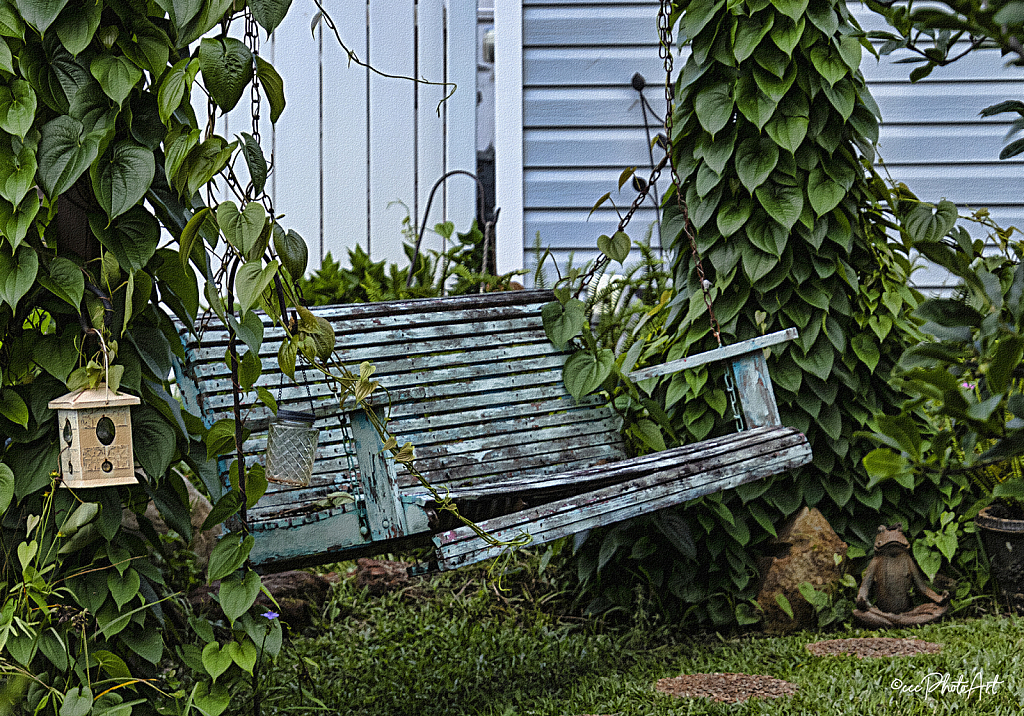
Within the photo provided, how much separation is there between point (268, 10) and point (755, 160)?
1.68m

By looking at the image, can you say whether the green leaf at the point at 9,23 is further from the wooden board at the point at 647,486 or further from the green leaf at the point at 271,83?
the wooden board at the point at 647,486

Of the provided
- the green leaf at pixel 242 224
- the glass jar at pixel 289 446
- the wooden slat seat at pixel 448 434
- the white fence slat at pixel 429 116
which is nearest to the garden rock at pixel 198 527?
the wooden slat seat at pixel 448 434

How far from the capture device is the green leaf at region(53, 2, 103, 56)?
1.32 m

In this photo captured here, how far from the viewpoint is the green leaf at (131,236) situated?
4.61ft

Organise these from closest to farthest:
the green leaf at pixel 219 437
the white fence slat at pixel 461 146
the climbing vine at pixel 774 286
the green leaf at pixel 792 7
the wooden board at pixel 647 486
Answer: the green leaf at pixel 219 437, the wooden board at pixel 647 486, the green leaf at pixel 792 7, the climbing vine at pixel 774 286, the white fence slat at pixel 461 146

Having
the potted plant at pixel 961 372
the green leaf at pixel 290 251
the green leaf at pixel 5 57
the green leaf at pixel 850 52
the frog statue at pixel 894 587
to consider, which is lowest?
the frog statue at pixel 894 587

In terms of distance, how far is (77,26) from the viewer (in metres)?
1.33

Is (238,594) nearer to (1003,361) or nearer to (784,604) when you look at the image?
(1003,361)

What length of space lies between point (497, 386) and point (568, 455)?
306 millimetres

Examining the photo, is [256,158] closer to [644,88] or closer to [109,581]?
[109,581]

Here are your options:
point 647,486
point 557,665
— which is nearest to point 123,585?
point 647,486

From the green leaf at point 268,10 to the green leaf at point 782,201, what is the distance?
167 centimetres

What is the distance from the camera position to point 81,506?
136cm

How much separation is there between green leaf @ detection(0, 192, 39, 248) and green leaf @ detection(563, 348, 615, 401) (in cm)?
160
